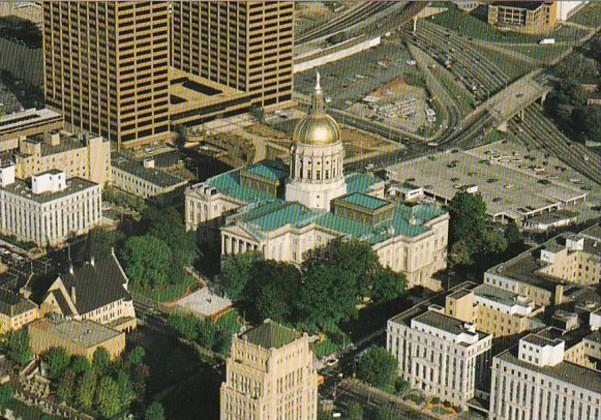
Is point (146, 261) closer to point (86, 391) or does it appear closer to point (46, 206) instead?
point (46, 206)

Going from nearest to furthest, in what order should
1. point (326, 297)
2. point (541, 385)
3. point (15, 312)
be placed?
point (541, 385)
point (15, 312)
point (326, 297)

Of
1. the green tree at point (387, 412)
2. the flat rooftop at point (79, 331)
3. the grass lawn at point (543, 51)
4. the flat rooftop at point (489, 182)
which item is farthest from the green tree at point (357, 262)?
the grass lawn at point (543, 51)

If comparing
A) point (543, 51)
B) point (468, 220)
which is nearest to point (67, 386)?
point (468, 220)

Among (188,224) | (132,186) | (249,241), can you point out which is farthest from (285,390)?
(132,186)

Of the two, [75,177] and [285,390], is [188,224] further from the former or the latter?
[285,390]

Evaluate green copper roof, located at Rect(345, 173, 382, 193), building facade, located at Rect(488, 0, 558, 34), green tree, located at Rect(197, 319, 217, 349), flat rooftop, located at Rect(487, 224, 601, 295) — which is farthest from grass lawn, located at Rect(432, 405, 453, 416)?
building facade, located at Rect(488, 0, 558, 34)

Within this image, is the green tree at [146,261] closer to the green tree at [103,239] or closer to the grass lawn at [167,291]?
the grass lawn at [167,291]

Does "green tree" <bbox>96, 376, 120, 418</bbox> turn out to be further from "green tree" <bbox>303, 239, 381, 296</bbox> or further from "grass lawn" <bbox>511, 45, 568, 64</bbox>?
"grass lawn" <bbox>511, 45, 568, 64</bbox>
